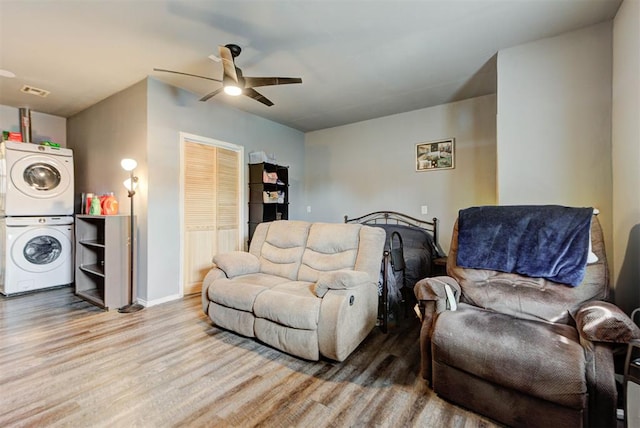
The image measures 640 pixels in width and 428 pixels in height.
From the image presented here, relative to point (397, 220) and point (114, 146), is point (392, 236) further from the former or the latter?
point (114, 146)

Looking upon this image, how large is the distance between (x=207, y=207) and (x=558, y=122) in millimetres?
3975

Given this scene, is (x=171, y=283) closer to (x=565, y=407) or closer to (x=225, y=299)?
(x=225, y=299)

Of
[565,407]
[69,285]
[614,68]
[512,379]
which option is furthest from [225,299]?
[614,68]

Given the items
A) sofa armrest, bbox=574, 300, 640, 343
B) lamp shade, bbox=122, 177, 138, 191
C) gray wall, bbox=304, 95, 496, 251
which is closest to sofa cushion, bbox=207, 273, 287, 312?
lamp shade, bbox=122, 177, 138, 191

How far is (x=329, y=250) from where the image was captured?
9.04 feet

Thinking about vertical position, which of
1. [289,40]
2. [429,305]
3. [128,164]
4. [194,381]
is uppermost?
[289,40]

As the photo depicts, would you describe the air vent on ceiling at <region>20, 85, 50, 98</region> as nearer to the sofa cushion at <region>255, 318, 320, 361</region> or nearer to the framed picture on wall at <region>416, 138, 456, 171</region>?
the sofa cushion at <region>255, 318, 320, 361</region>

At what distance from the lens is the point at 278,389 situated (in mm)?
1829

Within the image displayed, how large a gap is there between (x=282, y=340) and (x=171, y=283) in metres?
2.01

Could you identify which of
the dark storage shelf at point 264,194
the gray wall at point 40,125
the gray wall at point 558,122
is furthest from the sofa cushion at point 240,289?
the gray wall at point 40,125

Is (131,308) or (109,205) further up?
(109,205)

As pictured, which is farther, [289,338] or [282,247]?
[282,247]

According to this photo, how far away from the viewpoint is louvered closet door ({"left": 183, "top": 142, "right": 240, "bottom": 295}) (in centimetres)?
371

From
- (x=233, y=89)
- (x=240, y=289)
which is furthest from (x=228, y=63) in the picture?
(x=240, y=289)
